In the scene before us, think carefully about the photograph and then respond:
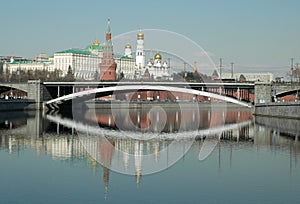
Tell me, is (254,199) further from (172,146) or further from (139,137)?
(139,137)

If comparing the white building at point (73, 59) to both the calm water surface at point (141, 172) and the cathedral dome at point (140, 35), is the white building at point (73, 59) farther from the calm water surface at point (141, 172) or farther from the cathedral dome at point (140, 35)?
the cathedral dome at point (140, 35)

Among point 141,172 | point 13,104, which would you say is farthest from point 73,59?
point 141,172

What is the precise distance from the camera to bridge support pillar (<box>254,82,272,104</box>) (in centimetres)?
4675

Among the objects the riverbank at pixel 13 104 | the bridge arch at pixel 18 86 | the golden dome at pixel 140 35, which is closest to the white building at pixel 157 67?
the golden dome at pixel 140 35

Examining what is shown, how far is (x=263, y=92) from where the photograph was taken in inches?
1847

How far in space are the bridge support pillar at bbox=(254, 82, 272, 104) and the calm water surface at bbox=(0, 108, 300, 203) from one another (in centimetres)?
1970

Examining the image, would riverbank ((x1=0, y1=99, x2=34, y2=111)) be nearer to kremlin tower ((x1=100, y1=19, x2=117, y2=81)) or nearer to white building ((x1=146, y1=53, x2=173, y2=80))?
kremlin tower ((x1=100, y1=19, x2=117, y2=81))

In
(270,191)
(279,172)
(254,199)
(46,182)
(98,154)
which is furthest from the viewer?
(98,154)

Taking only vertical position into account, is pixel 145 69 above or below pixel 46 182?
above

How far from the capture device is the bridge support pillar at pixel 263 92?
46.8 m

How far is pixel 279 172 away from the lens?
16.8m

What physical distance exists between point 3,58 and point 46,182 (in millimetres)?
125050

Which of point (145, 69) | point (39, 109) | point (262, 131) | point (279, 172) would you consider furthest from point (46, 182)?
point (39, 109)

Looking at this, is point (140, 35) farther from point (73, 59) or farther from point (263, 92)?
point (73, 59)
